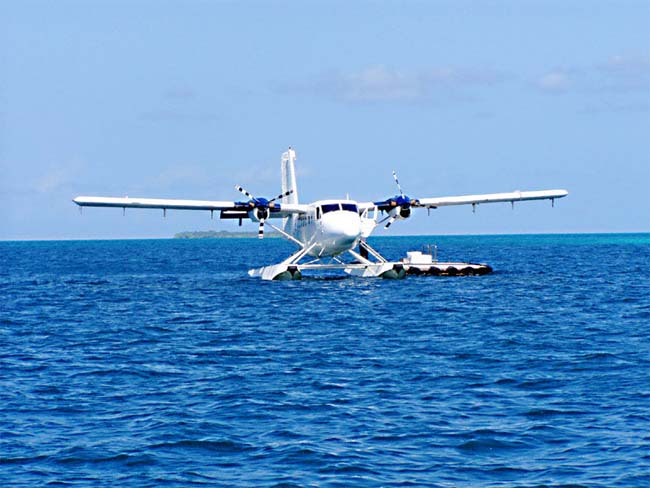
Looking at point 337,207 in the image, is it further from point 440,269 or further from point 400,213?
point 440,269

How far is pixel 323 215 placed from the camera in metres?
52.7

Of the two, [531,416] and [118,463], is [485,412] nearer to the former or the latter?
[531,416]

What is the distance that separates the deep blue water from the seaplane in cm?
1469

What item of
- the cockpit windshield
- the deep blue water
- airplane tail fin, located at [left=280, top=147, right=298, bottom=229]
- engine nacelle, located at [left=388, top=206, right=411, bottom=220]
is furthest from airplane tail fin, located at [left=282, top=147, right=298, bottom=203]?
the deep blue water

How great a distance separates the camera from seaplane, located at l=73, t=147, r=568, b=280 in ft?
173

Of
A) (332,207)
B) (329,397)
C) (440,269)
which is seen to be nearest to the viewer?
(329,397)

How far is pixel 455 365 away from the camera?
22844 millimetres

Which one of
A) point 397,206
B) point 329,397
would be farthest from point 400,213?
point 329,397

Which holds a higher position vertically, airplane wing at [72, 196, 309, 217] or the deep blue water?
airplane wing at [72, 196, 309, 217]

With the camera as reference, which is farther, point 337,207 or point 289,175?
point 289,175

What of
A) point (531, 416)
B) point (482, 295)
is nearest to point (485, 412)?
point (531, 416)

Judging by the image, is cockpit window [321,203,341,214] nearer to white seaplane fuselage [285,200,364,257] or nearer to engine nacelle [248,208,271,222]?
white seaplane fuselage [285,200,364,257]

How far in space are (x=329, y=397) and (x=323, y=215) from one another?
3424 centimetres

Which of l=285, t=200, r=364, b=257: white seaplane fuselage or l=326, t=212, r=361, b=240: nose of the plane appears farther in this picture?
l=285, t=200, r=364, b=257: white seaplane fuselage
